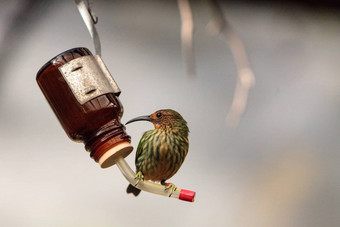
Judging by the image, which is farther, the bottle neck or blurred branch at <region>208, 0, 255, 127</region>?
blurred branch at <region>208, 0, 255, 127</region>

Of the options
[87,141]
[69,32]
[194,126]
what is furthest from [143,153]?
[69,32]

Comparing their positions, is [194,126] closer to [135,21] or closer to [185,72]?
[185,72]

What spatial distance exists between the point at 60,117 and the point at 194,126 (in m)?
0.61

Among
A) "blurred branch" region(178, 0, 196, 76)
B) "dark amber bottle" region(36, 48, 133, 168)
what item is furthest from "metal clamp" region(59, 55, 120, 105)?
"blurred branch" region(178, 0, 196, 76)

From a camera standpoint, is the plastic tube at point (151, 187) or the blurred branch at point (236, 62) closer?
the plastic tube at point (151, 187)

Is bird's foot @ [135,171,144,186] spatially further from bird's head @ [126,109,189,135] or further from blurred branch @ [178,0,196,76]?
blurred branch @ [178,0,196,76]

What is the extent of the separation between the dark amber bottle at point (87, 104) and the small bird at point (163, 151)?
0.06 m

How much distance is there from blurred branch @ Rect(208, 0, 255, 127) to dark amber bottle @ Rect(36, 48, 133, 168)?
2.14ft

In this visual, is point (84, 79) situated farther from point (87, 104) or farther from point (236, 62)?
point (236, 62)

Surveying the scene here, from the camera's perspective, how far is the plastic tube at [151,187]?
657mm

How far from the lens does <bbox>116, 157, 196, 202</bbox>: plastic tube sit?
2.16 feet

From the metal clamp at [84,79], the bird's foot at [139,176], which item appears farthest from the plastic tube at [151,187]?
the metal clamp at [84,79]

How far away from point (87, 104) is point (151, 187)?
17 cm

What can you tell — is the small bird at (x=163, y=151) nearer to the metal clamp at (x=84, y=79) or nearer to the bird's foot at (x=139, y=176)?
the bird's foot at (x=139, y=176)
